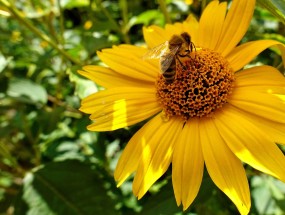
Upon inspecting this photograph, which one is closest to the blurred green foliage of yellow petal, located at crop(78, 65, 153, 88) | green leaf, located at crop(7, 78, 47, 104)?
green leaf, located at crop(7, 78, 47, 104)

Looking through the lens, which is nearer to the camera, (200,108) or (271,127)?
(271,127)

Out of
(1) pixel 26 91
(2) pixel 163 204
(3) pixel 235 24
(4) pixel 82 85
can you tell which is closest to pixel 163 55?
(3) pixel 235 24

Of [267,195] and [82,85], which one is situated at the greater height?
[82,85]

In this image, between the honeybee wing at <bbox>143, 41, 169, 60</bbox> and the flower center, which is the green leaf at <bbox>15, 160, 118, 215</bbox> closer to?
the flower center

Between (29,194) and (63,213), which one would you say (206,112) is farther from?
(29,194)

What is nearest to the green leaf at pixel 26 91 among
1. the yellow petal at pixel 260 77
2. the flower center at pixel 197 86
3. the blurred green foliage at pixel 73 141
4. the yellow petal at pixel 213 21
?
the blurred green foliage at pixel 73 141

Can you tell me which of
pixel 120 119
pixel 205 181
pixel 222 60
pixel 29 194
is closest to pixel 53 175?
pixel 29 194

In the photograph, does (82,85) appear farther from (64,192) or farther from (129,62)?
(64,192)

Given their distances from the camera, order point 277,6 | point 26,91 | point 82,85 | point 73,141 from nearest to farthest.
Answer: point 277,6 < point 82,85 < point 26,91 < point 73,141
